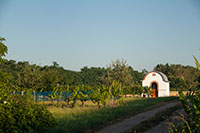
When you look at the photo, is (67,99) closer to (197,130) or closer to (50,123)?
(50,123)

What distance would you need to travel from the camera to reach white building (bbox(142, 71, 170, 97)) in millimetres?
37188

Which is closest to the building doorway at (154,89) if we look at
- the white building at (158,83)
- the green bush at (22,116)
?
the white building at (158,83)

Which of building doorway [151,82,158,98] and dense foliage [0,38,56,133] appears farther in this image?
building doorway [151,82,158,98]

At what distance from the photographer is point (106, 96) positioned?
19250mm

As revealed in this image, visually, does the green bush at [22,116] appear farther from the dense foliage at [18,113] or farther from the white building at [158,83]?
the white building at [158,83]

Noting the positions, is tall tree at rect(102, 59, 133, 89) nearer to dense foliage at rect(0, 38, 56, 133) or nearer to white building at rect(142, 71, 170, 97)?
white building at rect(142, 71, 170, 97)

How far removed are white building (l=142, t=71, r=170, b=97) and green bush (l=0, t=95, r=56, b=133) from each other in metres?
30.2

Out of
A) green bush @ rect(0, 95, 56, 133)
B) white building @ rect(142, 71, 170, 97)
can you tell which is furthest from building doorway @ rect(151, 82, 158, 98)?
green bush @ rect(0, 95, 56, 133)

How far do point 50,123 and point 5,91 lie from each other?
7.43ft

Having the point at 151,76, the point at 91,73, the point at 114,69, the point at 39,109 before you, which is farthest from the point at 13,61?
the point at 39,109

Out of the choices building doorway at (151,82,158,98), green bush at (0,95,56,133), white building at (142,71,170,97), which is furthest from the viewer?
building doorway at (151,82,158,98)

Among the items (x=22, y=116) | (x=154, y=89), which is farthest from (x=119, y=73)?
(x=22, y=116)

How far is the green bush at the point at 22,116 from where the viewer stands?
7859mm

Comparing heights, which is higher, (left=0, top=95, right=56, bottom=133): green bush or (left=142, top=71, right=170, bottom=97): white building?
(left=142, top=71, right=170, bottom=97): white building
